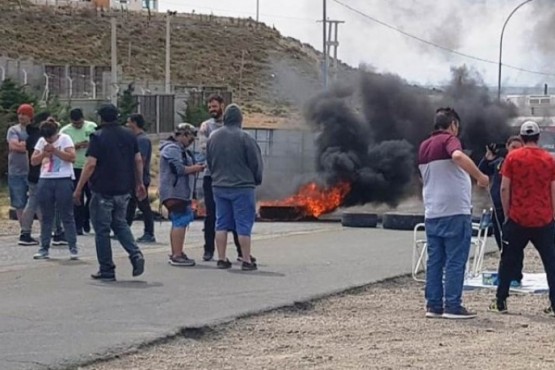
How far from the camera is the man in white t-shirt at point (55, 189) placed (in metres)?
14.3

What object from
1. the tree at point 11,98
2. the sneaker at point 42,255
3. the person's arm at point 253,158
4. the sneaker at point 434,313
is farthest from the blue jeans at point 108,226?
the tree at point 11,98

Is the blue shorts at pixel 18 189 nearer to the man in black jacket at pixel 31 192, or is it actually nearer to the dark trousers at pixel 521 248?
the man in black jacket at pixel 31 192

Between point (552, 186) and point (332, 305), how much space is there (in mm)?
2351

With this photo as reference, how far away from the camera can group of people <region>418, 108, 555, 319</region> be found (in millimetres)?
10844

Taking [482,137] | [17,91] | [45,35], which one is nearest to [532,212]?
[482,137]

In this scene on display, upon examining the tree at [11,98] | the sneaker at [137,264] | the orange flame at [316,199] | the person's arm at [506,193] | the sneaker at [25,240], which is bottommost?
the orange flame at [316,199]

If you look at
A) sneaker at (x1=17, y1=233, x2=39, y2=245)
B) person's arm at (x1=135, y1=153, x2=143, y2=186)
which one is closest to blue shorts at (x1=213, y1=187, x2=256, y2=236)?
person's arm at (x1=135, y1=153, x2=143, y2=186)

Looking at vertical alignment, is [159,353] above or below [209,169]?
below

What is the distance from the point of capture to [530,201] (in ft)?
36.2

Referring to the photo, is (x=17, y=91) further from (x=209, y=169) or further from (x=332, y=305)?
(x=332, y=305)

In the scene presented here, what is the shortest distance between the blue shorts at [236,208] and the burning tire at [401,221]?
24.8ft

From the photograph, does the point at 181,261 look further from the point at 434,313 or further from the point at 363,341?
the point at 363,341

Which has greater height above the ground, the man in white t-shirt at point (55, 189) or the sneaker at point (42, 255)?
the man in white t-shirt at point (55, 189)

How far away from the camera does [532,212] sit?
36.1ft
